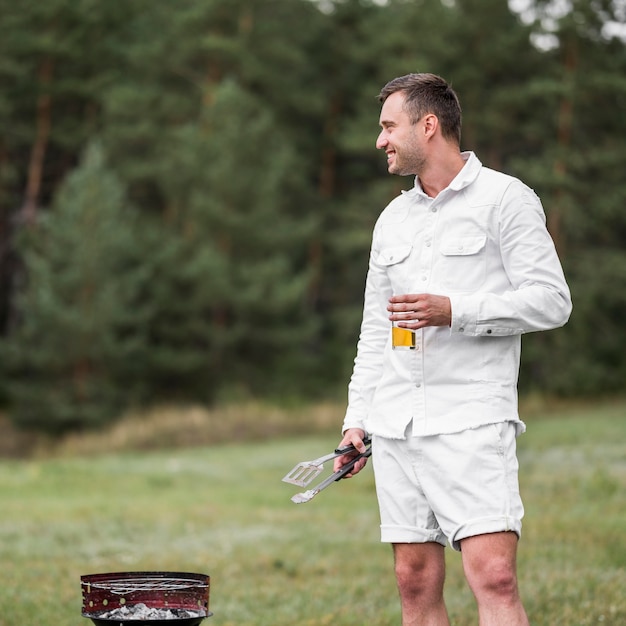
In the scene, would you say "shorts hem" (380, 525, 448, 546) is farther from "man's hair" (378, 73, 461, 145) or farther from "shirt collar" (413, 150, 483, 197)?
"man's hair" (378, 73, 461, 145)

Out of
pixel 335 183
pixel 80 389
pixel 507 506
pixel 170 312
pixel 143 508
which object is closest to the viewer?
pixel 507 506

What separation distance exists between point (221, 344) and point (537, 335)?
9908 millimetres

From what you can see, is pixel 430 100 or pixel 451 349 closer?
pixel 451 349

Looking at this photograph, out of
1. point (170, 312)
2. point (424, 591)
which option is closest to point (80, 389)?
point (170, 312)

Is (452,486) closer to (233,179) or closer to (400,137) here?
(400,137)

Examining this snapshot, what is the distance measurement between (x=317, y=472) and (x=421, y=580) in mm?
534

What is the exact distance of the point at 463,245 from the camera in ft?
13.3

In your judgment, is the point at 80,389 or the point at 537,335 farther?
the point at 537,335

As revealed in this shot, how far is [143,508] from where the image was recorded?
537 inches

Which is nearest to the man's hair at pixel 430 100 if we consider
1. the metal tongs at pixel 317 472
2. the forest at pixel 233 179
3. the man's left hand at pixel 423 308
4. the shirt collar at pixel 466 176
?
the shirt collar at pixel 466 176

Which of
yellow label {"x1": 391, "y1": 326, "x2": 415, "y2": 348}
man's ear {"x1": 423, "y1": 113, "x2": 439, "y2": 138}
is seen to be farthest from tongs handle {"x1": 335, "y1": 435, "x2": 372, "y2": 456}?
man's ear {"x1": 423, "y1": 113, "x2": 439, "y2": 138}

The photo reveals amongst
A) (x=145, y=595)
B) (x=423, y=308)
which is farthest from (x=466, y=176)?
(x=145, y=595)

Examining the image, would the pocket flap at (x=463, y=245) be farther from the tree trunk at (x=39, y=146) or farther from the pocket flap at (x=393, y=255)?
the tree trunk at (x=39, y=146)

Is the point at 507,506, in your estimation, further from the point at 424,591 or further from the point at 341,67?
the point at 341,67
